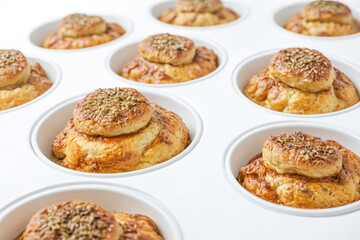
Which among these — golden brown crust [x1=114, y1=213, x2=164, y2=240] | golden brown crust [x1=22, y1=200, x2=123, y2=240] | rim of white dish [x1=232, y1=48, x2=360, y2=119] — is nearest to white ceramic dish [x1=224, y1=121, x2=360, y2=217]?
rim of white dish [x1=232, y1=48, x2=360, y2=119]

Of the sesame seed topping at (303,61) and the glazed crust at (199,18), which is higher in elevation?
the sesame seed topping at (303,61)

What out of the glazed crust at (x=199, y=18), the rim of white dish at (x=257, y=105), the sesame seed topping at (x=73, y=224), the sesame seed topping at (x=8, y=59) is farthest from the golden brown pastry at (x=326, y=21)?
the sesame seed topping at (x=73, y=224)

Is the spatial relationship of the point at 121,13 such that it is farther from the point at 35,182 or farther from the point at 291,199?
the point at 291,199

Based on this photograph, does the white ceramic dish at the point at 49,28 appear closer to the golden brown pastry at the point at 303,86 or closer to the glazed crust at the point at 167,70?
the glazed crust at the point at 167,70

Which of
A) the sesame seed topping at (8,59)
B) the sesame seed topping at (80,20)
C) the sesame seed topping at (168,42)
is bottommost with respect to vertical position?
the sesame seed topping at (80,20)

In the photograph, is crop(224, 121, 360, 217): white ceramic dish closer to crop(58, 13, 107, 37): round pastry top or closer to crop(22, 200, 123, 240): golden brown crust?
crop(22, 200, 123, 240): golden brown crust

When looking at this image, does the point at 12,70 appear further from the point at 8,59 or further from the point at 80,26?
the point at 80,26
